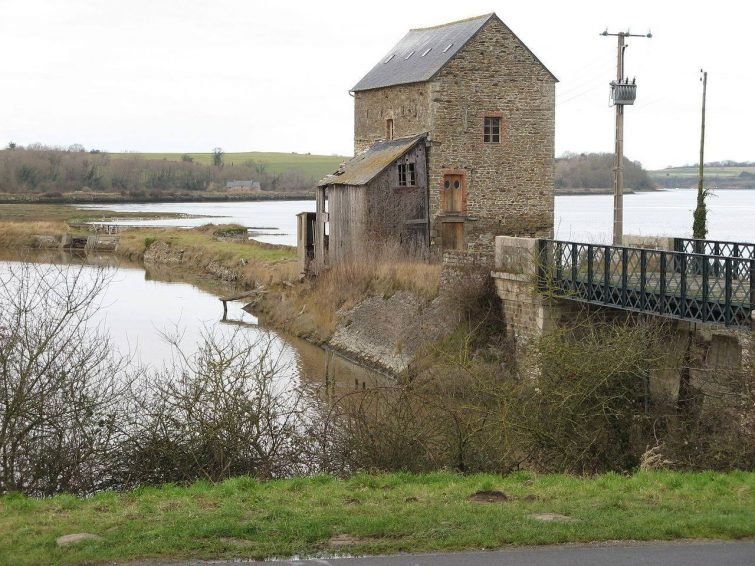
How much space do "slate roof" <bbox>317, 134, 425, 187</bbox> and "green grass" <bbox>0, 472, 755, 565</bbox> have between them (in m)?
26.6

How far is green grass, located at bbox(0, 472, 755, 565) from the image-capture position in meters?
10.7

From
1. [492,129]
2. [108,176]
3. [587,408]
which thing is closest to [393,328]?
[492,129]

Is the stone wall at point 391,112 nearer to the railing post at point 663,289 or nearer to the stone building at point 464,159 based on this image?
the stone building at point 464,159

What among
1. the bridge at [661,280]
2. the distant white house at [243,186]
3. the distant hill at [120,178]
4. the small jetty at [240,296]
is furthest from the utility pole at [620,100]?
the distant white house at [243,186]

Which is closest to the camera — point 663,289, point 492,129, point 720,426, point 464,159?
point 720,426

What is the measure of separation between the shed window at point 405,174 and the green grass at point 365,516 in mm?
26713

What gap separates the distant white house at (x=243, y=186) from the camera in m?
191

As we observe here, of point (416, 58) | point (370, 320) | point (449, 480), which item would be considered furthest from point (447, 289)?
point (449, 480)

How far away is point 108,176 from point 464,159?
486 ft

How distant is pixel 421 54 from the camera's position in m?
43.6

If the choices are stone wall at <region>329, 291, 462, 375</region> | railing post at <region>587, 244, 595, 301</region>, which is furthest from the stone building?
railing post at <region>587, 244, 595, 301</region>

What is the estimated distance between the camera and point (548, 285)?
2705 centimetres

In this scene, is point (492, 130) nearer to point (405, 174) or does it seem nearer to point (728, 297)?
point (405, 174)

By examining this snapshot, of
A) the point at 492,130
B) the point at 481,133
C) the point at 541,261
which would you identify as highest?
the point at 492,130
